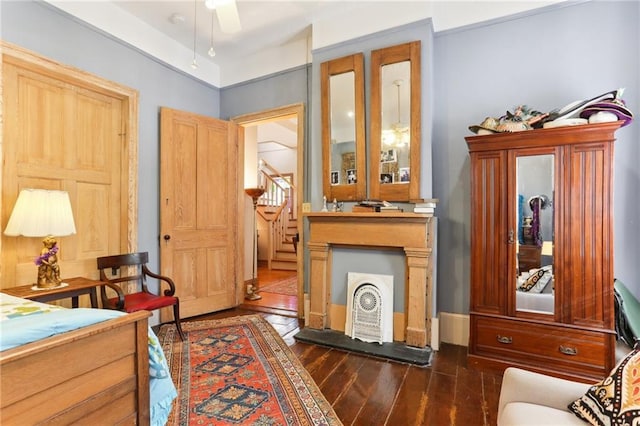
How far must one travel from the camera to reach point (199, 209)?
12.0 ft

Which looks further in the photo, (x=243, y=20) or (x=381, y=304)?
(x=243, y=20)

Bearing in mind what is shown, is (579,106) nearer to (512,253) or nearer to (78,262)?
(512,253)

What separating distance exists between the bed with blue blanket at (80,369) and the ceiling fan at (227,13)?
1.81 meters

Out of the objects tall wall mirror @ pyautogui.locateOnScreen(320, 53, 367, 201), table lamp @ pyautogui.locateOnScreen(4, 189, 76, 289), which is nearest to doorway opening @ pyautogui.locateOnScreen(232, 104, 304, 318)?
tall wall mirror @ pyautogui.locateOnScreen(320, 53, 367, 201)

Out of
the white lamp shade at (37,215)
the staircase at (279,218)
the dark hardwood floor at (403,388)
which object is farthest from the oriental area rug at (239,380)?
the staircase at (279,218)

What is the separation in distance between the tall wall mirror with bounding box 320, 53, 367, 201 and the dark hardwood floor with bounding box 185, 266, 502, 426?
1481 millimetres

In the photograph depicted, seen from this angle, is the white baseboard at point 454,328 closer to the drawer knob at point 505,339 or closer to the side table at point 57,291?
the drawer knob at point 505,339

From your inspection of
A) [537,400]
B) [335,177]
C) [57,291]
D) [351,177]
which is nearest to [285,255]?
[335,177]

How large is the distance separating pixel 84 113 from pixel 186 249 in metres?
1.63

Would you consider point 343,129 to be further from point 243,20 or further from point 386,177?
point 243,20

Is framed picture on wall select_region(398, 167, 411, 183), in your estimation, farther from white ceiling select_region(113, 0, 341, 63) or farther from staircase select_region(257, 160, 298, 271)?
staircase select_region(257, 160, 298, 271)

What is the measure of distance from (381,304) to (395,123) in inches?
65.5

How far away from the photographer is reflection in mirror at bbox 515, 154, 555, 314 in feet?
7.33

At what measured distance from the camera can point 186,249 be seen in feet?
11.5
